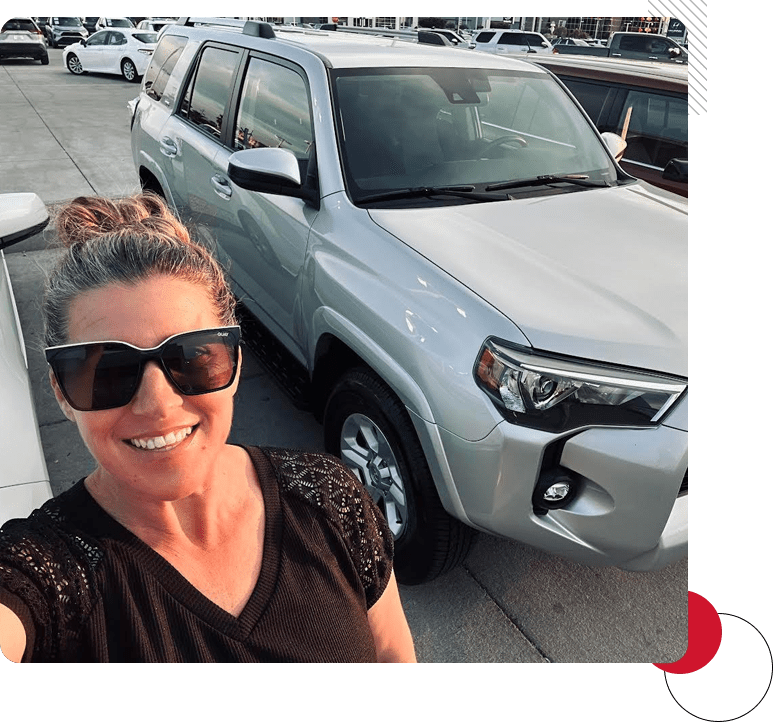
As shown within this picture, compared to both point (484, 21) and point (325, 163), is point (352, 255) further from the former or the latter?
point (484, 21)

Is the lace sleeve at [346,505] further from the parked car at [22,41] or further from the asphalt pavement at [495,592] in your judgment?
the parked car at [22,41]

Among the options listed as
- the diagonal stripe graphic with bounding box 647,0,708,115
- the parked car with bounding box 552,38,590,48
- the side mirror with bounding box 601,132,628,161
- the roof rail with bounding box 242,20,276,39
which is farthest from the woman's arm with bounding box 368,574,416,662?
the side mirror with bounding box 601,132,628,161

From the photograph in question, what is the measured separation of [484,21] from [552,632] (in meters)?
1.38

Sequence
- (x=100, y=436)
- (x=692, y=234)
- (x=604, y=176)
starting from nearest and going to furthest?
(x=100, y=436), (x=692, y=234), (x=604, y=176)

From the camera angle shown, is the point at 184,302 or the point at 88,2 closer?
the point at 184,302

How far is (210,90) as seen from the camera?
319cm

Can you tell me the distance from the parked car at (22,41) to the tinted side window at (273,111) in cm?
82

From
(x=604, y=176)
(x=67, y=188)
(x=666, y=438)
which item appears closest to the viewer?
(x=666, y=438)

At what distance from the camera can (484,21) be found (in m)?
1.34

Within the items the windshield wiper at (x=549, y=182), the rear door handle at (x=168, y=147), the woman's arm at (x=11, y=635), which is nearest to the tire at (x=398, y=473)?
the windshield wiper at (x=549, y=182)

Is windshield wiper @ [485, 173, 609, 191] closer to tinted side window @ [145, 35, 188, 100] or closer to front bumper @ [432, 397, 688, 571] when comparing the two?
front bumper @ [432, 397, 688, 571]

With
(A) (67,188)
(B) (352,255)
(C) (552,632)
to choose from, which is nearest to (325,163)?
(B) (352,255)

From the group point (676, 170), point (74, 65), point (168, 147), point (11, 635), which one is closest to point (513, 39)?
point (676, 170)

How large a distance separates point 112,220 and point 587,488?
43.5 inches
